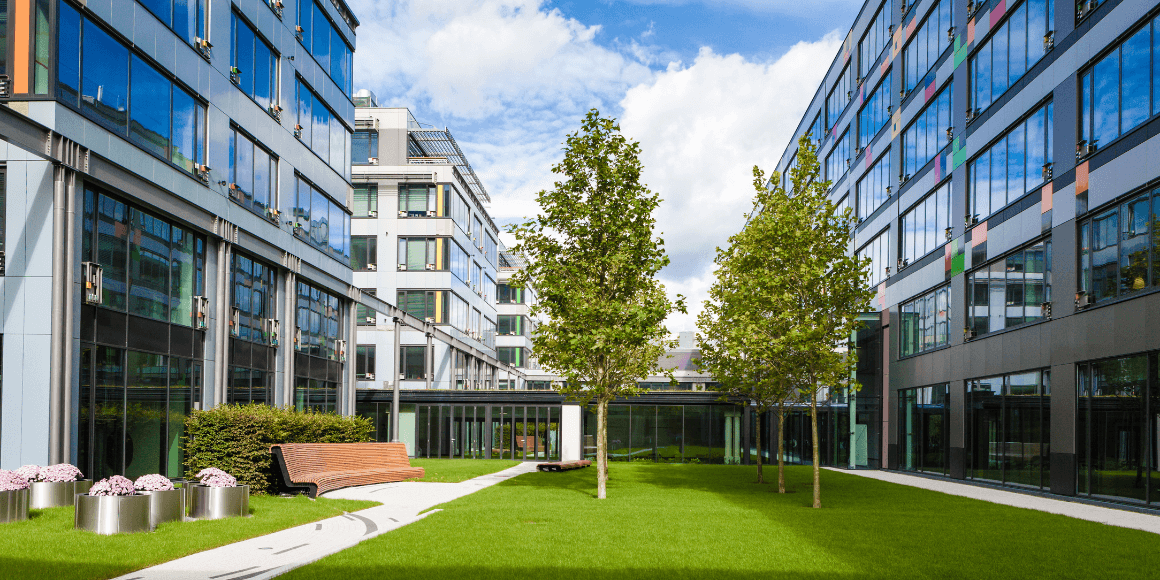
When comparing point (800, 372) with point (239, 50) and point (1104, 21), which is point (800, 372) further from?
point (239, 50)

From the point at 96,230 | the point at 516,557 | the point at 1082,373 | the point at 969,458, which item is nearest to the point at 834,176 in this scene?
the point at 969,458

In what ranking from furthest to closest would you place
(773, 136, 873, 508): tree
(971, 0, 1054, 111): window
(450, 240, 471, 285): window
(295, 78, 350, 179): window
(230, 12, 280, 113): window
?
(450, 240, 471, 285): window
(295, 78, 350, 179): window
(230, 12, 280, 113): window
(971, 0, 1054, 111): window
(773, 136, 873, 508): tree

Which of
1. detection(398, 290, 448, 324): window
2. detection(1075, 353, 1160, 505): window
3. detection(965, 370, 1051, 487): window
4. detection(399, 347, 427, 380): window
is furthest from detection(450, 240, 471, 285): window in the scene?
detection(1075, 353, 1160, 505): window

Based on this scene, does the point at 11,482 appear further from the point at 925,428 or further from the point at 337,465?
the point at 925,428

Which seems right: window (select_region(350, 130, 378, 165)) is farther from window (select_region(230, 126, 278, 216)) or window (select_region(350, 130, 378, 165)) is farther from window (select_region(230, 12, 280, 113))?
window (select_region(230, 126, 278, 216))

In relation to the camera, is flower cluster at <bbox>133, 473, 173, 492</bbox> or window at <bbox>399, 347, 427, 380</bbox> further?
window at <bbox>399, 347, 427, 380</bbox>

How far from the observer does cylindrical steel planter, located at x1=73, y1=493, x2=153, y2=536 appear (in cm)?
1216

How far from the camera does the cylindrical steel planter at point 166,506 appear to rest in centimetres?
1316

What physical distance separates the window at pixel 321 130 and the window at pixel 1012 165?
21588 millimetres

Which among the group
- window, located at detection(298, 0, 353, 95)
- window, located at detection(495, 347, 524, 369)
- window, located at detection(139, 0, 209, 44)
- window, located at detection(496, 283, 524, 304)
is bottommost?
window, located at detection(495, 347, 524, 369)

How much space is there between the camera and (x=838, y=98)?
46812mm

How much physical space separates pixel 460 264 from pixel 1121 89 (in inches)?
1629

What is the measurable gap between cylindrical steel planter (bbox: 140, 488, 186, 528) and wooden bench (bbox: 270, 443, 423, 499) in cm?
535

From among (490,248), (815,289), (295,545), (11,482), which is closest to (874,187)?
(815,289)
